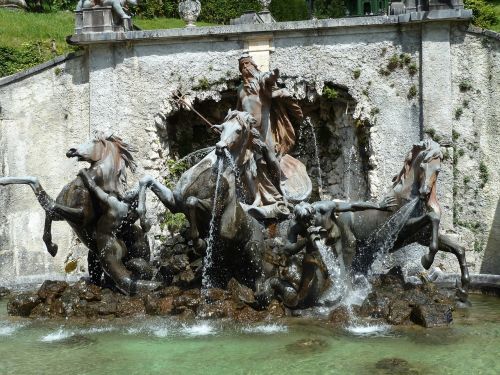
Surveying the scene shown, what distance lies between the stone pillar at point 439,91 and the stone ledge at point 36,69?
536 centimetres

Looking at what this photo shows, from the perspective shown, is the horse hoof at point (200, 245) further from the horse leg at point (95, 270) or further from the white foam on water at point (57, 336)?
the white foam on water at point (57, 336)

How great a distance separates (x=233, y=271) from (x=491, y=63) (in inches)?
203

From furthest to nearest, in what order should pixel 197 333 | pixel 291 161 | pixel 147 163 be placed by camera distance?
pixel 147 163 < pixel 291 161 < pixel 197 333

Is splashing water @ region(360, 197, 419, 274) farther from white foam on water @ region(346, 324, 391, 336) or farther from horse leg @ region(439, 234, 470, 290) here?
white foam on water @ region(346, 324, 391, 336)

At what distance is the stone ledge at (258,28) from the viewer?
33.3 feet

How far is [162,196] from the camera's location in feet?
24.6

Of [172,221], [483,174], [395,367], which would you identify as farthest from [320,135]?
[395,367]

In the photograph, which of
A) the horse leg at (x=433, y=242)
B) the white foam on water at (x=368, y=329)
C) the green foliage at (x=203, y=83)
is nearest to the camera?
the white foam on water at (x=368, y=329)

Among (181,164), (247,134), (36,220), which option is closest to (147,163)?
(181,164)

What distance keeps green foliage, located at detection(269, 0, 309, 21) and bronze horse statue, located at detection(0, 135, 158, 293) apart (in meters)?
18.4

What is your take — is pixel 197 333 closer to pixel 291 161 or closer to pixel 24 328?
pixel 24 328

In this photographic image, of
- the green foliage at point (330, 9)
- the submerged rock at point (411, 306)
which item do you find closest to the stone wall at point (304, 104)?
the submerged rock at point (411, 306)

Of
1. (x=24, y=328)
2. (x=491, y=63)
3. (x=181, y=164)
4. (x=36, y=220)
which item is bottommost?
(x=24, y=328)

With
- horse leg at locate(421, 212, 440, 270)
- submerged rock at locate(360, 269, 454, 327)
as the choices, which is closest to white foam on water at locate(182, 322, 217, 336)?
submerged rock at locate(360, 269, 454, 327)
